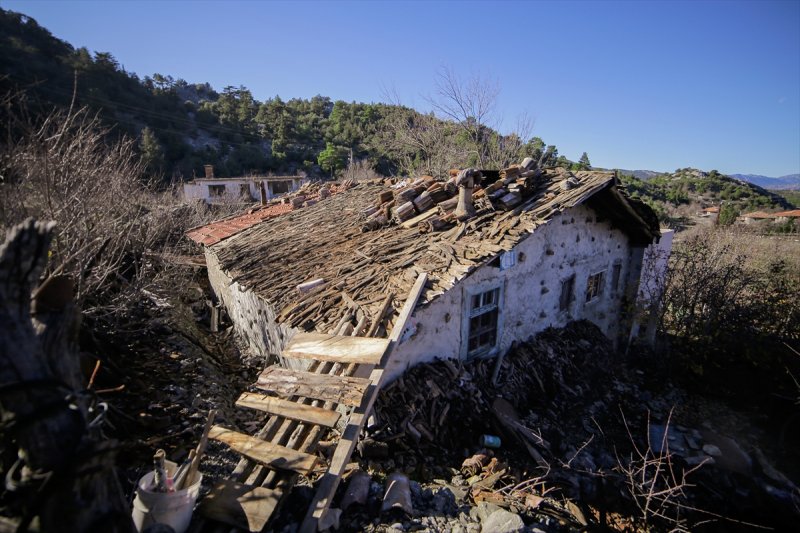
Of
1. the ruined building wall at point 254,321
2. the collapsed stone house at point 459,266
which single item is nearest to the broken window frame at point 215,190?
the collapsed stone house at point 459,266

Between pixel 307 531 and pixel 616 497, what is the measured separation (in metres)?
5.13

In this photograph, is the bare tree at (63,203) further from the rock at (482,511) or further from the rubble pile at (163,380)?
the rock at (482,511)

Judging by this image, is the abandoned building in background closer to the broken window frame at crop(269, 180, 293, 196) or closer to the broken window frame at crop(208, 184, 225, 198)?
the broken window frame at crop(208, 184, 225, 198)

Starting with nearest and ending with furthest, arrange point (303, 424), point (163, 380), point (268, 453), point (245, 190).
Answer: point (268, 453) < point (303, 424) < point (163, 380) < point (245, 190)

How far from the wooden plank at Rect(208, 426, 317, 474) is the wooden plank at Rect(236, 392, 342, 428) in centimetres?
41

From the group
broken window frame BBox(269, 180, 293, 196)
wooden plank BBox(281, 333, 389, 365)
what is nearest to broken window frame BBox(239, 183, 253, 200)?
broken window frame BBox(269, 180, 293, 196)

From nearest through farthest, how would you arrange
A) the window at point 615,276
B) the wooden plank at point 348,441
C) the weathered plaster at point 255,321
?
the wooden plank at point 348,441 < the weathered plaster at point 255,321 < the window at point 615,276

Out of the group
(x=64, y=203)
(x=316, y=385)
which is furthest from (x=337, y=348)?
(x=64, y=203)

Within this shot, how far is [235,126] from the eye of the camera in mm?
51156

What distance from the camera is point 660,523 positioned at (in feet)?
18.4

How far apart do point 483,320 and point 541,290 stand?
7.01ft

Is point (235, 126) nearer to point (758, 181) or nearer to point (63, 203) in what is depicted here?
point (63, 203)

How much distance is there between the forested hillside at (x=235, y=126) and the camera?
27.4m

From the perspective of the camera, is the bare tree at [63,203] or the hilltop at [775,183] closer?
the bare tree at [63,203]
